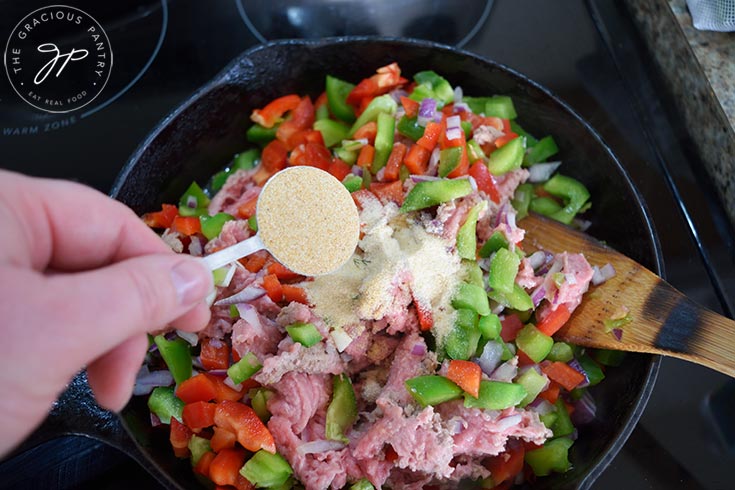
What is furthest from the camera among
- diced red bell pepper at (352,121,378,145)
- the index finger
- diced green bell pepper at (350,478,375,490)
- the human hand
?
diced red bell pepper at (352,121,378,145)

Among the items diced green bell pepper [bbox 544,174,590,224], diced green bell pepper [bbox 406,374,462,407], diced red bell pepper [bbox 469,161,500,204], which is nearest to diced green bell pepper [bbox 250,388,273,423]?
diced green bell pepper [bbox 406,374,462,407]

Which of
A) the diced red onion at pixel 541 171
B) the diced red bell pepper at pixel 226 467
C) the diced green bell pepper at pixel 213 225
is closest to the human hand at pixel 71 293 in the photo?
the diced red bell pepper at pixel 226 467

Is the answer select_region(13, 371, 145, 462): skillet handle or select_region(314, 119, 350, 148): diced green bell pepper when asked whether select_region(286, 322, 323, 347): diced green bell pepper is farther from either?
select_region(314, 119, 350, 148): diced green bell pepper

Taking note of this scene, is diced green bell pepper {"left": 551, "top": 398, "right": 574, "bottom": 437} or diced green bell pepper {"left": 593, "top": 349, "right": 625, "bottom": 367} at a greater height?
diced green bell pepper {"left": 593, "top": 349, "right": 625, "bottom": 367}

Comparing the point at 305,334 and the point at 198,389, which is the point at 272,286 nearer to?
the point at 305,334

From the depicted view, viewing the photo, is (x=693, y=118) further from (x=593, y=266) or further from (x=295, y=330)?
(x=295, y=330)

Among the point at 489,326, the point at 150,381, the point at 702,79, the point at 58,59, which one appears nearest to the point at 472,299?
the point at 489,326

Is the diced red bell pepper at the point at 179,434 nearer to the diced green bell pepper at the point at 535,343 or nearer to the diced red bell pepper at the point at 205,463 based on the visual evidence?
the diced red bell pepper at the point at 205,463
